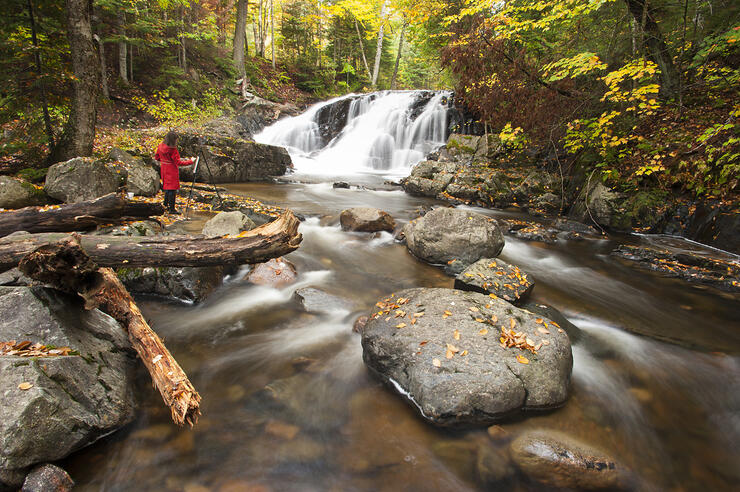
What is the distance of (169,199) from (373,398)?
674cm

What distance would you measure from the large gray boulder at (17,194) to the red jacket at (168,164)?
2082mm

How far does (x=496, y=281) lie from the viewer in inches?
196

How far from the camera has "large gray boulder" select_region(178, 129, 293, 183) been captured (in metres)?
11.3

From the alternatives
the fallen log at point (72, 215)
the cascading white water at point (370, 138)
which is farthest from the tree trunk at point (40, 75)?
the cascading white water at point (370, 138)

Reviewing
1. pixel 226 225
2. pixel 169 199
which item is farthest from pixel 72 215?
pixel 169 199

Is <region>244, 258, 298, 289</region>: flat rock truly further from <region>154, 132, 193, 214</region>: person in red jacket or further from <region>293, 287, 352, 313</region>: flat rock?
<region>154, 132, 193, 214</region>: person in red jacket

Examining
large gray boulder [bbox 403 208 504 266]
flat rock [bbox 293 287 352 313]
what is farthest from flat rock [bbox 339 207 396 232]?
flat rock [bbox 293 287 352 313]

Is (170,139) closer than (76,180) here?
No

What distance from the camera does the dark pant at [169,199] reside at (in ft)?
24.3

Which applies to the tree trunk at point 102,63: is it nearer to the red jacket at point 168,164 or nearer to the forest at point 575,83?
the forest at point 575,83

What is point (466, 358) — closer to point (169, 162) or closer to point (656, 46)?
point (169, 162)

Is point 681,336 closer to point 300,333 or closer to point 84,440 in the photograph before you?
point 300,333

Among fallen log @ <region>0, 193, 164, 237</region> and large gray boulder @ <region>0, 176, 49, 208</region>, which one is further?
large gray boulder @ <region>0, 176, 49, 208</region>

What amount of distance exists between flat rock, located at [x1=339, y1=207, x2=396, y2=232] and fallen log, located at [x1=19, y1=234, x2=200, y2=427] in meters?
5.44
